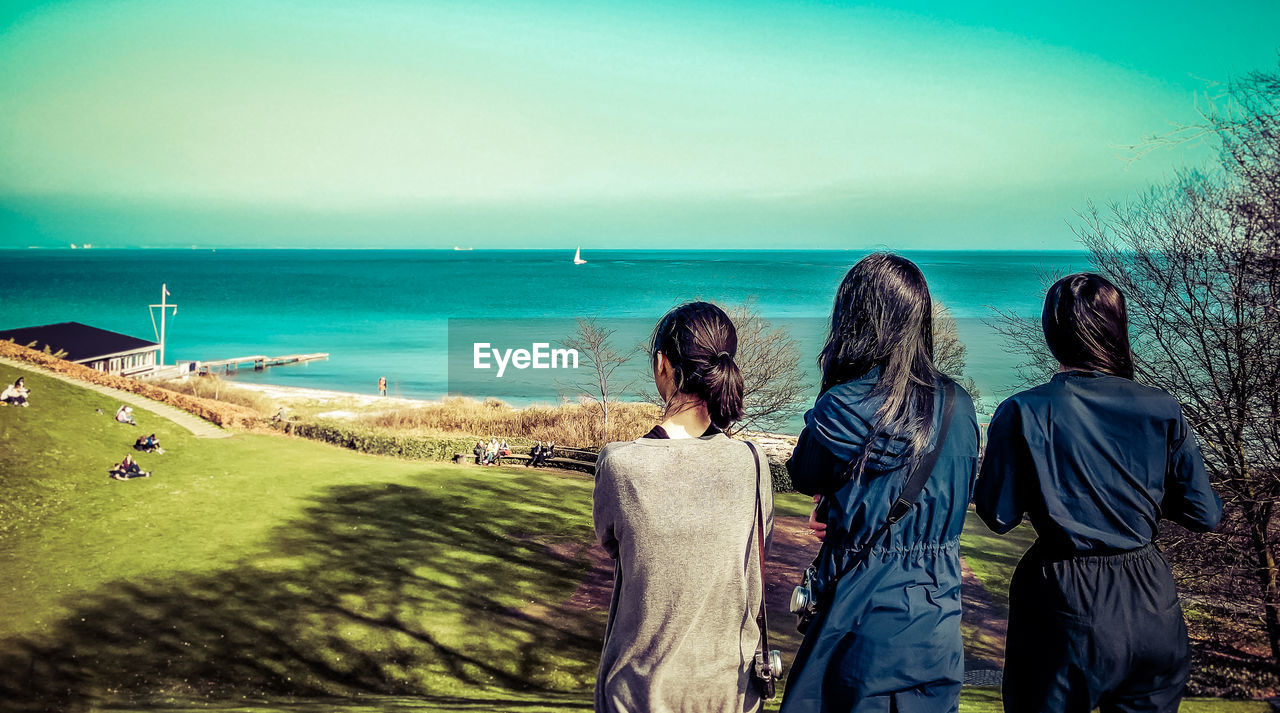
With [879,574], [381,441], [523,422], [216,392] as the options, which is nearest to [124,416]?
[381,441]

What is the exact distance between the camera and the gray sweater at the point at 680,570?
6.68ft

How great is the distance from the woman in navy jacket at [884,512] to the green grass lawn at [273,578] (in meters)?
5.79

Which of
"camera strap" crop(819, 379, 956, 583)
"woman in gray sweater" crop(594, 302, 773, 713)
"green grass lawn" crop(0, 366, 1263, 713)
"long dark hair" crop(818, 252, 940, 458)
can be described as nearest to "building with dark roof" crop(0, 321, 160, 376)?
"green grass lawn" crop(0, 366, 1263, 713)

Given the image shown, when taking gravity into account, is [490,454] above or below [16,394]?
below

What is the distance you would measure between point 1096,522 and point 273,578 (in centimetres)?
1220

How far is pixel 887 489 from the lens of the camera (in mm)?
2203

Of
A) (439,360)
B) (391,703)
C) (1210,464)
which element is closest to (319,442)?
(391,703)

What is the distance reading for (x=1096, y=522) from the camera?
239 cm

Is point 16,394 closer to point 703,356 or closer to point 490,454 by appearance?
point 490,454

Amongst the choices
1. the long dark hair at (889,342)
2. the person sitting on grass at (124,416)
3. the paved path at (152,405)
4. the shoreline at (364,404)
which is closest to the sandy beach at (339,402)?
the shoreline at (364,404)

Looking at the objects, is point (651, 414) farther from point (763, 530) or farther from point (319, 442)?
point (763, 530)

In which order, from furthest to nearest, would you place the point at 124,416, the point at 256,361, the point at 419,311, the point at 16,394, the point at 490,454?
the point at 419,311 → the point at 256,361 → the point at 490,454 → the point at 124,416 → the point at 16,394

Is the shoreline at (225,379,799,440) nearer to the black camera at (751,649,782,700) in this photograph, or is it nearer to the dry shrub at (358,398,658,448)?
the dry shrub at (358,398,658,448)

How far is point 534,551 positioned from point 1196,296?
1141 centimetres
